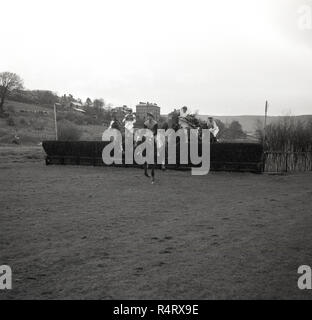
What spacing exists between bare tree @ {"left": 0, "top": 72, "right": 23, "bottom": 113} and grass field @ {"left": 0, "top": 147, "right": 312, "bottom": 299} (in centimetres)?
8681

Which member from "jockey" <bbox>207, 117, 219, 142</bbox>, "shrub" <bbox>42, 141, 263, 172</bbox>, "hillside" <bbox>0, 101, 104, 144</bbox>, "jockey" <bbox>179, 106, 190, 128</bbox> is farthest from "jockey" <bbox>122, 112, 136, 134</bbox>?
"hillside" <bbox>0, 101, 104, 144</bbox>

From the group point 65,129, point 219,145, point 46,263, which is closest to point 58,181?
point 219,145

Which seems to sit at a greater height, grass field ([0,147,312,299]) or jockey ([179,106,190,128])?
jockey ([179,106,190,128])

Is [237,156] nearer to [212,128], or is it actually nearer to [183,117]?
[212,128]

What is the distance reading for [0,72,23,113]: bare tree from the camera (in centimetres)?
9232

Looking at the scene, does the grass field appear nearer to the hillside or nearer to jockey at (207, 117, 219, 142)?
jockey at (207, 117, 219, 142)

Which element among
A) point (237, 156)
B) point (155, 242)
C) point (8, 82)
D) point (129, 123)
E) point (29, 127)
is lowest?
point (155, 242)

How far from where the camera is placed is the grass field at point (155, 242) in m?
4.91

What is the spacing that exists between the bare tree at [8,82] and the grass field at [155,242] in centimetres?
8681

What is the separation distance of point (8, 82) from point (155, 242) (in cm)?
9892

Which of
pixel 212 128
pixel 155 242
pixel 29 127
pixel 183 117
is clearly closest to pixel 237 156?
pixel 212 128

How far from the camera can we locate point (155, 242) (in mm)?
6941
